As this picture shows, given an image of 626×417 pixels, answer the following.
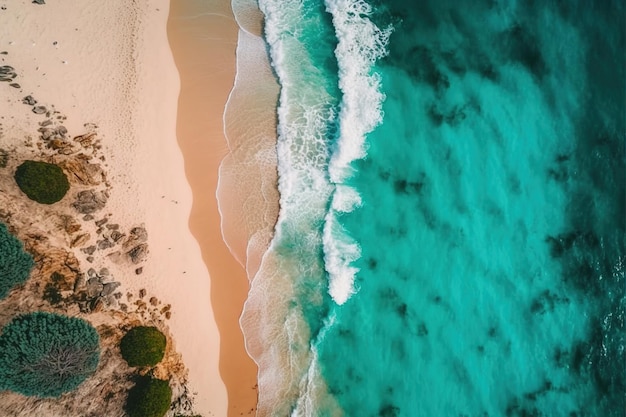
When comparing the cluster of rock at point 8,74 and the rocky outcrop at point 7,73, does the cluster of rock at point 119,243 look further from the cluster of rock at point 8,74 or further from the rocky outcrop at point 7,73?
the rocky outcrop at point 7,73

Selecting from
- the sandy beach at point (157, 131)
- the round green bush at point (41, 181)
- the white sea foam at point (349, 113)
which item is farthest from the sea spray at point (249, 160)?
the round green bush at point (41, 181)

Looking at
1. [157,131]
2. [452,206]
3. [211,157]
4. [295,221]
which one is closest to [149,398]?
[295,221]

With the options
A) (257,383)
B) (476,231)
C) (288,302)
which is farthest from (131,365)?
(476,231)

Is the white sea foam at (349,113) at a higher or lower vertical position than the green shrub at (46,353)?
higher

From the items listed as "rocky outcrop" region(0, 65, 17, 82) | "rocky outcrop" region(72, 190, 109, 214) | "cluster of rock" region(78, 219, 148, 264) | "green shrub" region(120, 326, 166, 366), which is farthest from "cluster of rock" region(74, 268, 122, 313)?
"rocky outcrop" region(0, 65, 17, 82)

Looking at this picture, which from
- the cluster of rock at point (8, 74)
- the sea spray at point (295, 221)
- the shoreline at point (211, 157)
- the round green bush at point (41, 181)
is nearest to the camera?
the round green bush at point (41, 181)

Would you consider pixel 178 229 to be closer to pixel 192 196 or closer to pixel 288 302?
pixel 192 196
